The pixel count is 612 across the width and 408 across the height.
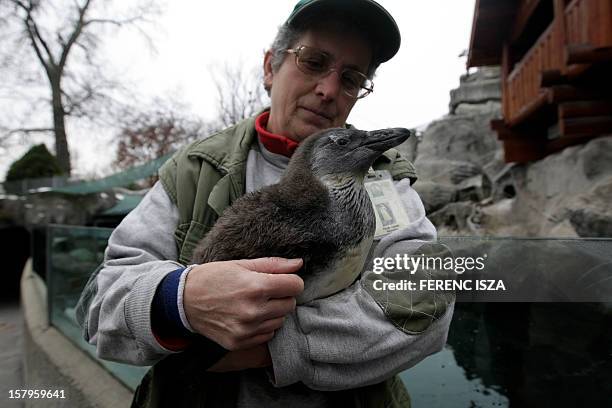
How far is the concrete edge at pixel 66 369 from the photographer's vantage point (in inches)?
119

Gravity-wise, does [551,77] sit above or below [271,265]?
above

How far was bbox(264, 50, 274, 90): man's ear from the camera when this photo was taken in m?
1.81

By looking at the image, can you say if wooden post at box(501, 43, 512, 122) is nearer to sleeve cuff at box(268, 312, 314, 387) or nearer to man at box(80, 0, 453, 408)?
man at box(80, 0, 453, 408)

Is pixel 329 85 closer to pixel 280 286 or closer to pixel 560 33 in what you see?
pixel 280 286

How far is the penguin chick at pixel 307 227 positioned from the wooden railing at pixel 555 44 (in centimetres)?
564

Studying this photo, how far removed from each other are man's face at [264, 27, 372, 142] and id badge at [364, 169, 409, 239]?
324 mm

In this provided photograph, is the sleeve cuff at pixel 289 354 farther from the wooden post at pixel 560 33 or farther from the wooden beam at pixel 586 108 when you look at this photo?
the wooden post at pixel 560 33

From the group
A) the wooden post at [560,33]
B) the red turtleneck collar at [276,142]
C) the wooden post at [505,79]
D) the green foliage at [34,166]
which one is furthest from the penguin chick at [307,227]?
the green foliage at [34,166]

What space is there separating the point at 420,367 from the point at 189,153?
1483mm

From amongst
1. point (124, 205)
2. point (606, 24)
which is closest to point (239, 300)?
point (606, 24)

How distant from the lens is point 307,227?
129cm

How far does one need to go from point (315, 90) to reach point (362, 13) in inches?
13.4

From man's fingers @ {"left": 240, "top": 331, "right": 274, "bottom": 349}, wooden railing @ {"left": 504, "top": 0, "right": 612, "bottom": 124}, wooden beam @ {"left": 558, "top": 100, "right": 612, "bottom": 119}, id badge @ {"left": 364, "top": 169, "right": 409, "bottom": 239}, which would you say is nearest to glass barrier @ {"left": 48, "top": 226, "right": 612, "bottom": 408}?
id badge @ {"left": 364, "top": 169, "right": 409, "bottom": 239}

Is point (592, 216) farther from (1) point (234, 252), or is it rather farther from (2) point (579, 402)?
(1) point (234, 252)
